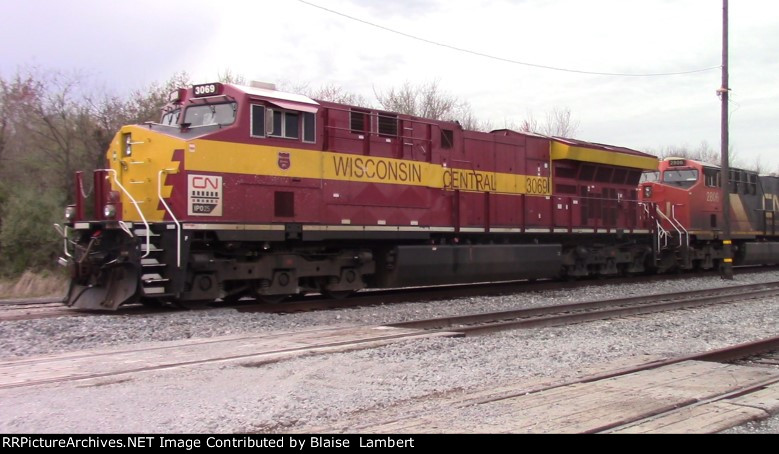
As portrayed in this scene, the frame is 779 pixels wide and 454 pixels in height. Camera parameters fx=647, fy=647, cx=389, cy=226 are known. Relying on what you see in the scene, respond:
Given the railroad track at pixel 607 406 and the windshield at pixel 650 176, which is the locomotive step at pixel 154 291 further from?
the windshield at pixel 650 176

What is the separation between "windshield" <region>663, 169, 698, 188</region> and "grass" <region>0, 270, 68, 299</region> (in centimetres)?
1975

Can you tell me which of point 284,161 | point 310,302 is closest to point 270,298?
point 310,302

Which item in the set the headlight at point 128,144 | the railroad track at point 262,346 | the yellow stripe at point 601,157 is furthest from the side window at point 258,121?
the yellow stripe at point 601,157

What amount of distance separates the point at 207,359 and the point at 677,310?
9.42 m

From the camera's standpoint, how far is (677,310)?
1267 cm

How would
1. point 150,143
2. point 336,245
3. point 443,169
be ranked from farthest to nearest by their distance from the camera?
point 443,169 < point 336,245 < point 150,143

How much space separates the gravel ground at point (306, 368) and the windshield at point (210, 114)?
334 centimetres

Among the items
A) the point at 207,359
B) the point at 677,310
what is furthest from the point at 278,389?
the point at 677,310

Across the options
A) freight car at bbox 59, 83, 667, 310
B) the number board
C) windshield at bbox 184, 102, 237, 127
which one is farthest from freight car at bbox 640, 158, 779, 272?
the number board

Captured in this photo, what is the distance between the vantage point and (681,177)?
75.6 feet

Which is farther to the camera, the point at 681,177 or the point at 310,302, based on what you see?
the point at 681,177

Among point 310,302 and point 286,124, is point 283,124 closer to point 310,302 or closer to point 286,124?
point 286,124

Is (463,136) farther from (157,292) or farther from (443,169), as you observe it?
(157,292)

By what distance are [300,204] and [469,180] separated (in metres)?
4.99
